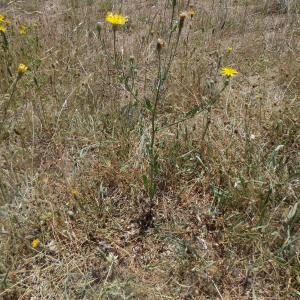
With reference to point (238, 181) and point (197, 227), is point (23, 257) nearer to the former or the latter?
point (197, 227)

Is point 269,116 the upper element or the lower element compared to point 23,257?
upper

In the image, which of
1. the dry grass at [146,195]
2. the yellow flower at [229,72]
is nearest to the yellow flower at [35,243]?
the dry grass at [146,195]

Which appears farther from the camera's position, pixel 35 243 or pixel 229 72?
pixel 229 72

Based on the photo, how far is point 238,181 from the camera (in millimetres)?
1680

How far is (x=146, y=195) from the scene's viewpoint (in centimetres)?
178

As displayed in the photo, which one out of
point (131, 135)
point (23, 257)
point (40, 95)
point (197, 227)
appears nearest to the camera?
point (23, 257)

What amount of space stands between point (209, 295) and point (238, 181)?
22.5 inches

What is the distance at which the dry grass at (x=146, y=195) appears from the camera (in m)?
1.42

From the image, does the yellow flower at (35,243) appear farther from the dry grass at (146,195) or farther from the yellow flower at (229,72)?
the yellow flower at (229,72)

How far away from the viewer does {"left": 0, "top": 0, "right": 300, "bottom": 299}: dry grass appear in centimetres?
142

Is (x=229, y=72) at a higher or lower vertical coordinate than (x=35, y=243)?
higher

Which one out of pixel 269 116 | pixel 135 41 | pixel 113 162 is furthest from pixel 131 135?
pixel 135 41

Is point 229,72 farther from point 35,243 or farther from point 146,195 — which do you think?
point 35,243

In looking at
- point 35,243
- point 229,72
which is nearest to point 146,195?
point 35,243
